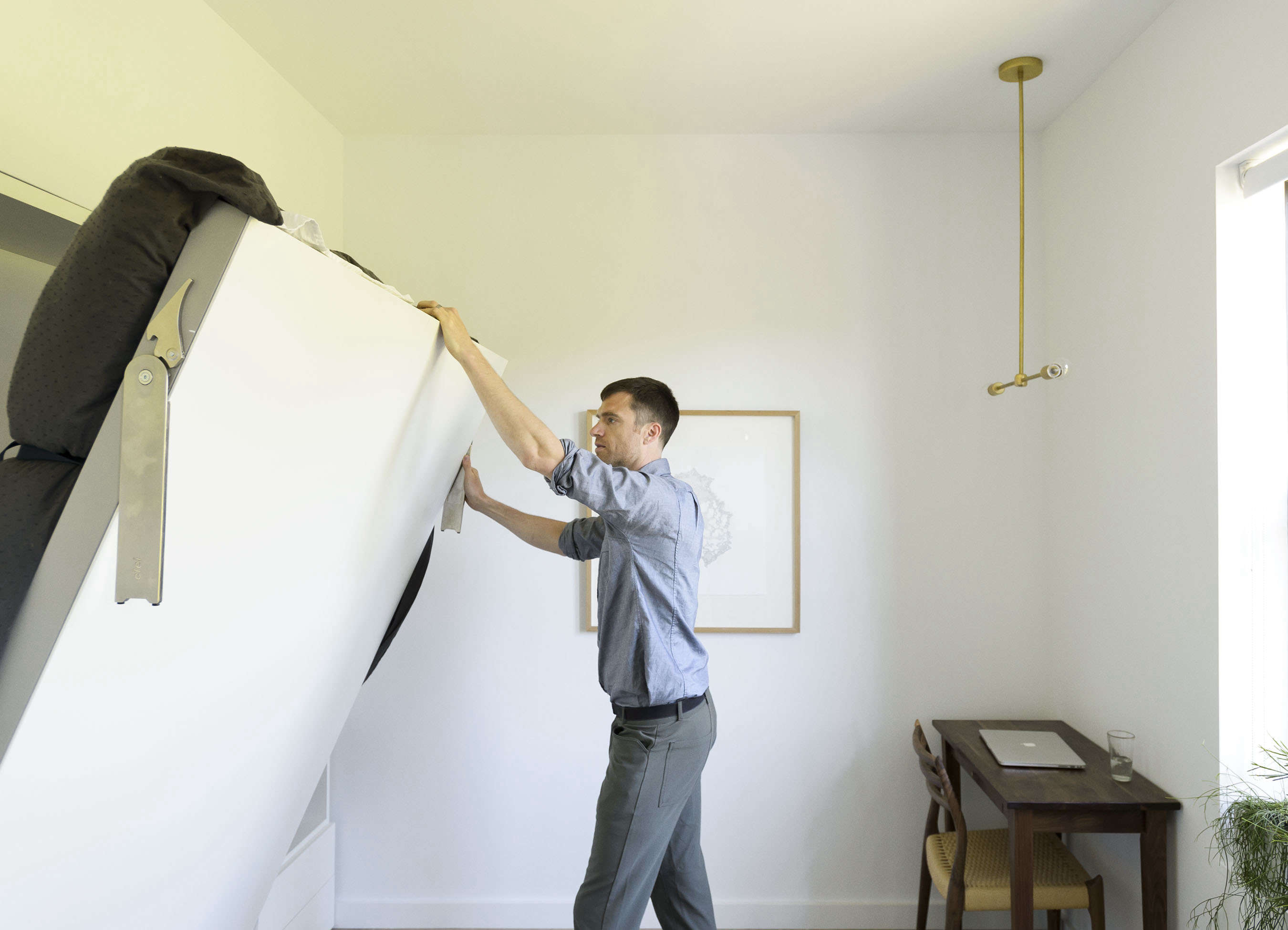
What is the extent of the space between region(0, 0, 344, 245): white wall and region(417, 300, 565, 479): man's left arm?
3.04 ft

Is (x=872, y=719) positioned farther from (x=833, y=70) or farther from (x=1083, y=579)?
(x=833, y=70)

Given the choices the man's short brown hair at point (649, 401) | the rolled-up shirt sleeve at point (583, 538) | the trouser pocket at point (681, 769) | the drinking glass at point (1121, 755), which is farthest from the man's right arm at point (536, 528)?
the drinking glass at point (1121, 755)

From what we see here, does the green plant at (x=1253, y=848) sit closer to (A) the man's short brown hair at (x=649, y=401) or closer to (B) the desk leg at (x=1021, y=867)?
(B) the desk leg at (x=1021, y=867)

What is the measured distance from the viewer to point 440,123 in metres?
2.92

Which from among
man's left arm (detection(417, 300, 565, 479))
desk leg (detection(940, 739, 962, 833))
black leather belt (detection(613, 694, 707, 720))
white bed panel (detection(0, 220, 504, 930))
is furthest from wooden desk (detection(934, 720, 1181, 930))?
white bed panel (detection(0, 220, 504, 930))

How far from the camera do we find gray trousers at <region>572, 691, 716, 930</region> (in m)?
1.90

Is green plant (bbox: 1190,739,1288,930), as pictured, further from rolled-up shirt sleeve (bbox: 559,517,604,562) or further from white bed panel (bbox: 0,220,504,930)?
white bed panel (bbox: 0,220,504,930)

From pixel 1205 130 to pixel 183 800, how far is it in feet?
8.66

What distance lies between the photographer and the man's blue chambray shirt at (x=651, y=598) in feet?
6.42

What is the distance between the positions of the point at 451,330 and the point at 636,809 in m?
1.19

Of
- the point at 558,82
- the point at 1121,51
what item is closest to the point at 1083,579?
the point at 1121,51

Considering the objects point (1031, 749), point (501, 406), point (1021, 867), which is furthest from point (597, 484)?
point (1031, 749)

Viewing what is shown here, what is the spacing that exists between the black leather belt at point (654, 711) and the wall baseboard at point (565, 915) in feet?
4.26

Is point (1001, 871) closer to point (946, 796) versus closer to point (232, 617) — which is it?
point (946, 796)
